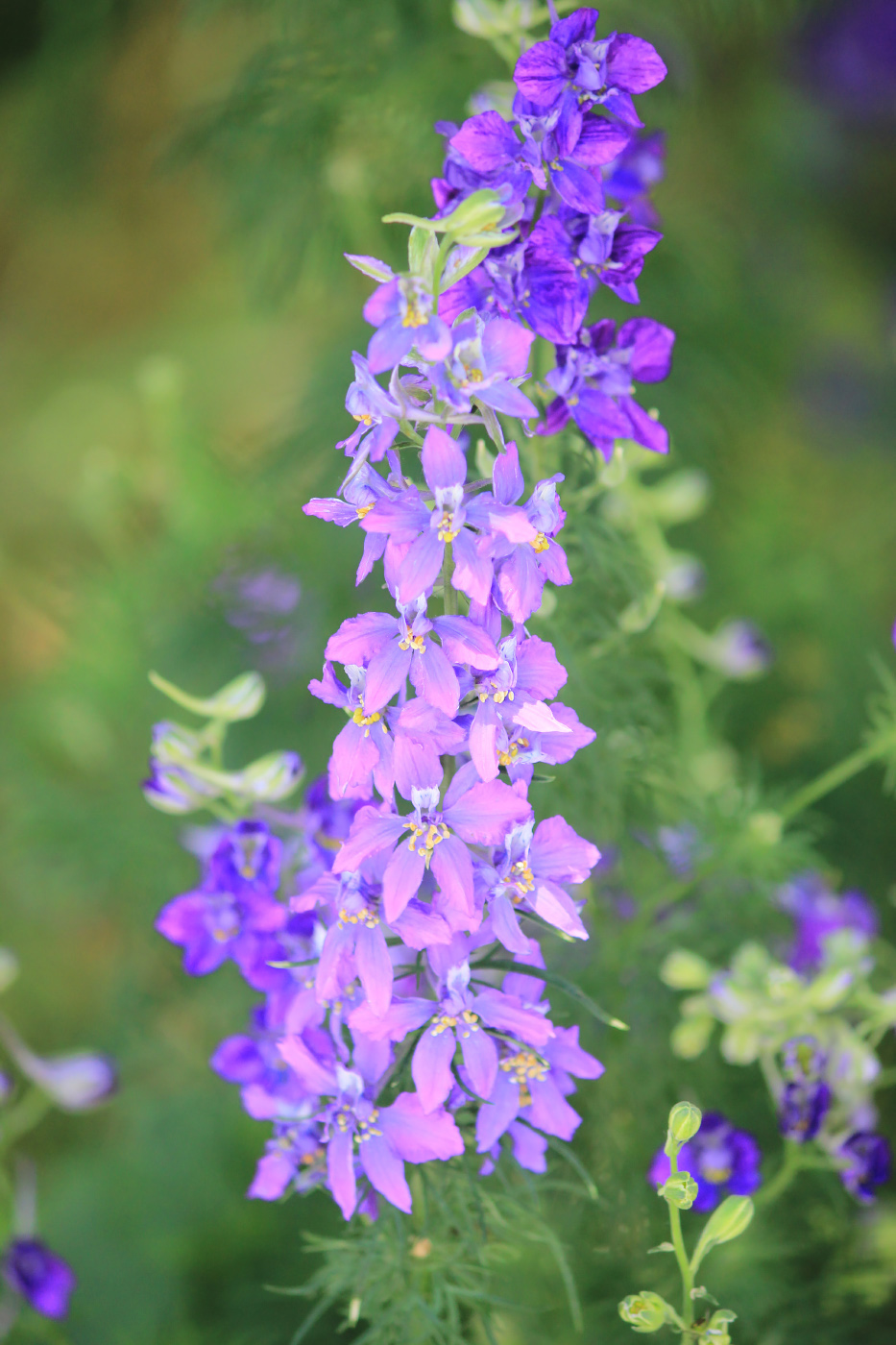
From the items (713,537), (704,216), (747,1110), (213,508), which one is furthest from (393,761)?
(704,216)

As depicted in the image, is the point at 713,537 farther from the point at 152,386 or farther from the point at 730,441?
the point at 152,386

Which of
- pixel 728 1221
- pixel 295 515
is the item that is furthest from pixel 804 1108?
pixel 295 515

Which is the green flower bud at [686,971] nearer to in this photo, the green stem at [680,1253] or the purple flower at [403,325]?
the green stem at [680,1253]

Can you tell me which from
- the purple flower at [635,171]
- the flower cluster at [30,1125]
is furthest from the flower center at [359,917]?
the purple flower at [635,171]

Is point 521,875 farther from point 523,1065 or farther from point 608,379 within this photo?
point 608,379

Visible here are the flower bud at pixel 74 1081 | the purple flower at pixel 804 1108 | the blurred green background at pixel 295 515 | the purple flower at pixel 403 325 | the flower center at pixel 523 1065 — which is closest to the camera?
the purple flower at pixel 403 325

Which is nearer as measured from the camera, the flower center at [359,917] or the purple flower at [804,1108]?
the flower center at [359,917]
